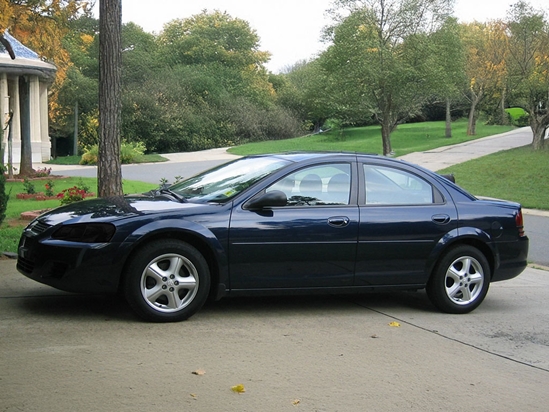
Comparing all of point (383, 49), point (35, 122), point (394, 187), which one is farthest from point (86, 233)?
point (35, 122)

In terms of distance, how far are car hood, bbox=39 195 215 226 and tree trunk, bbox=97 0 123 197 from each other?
13.2 feet

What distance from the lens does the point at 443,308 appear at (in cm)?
744

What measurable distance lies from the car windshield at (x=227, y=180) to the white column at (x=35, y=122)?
2717 centimetres

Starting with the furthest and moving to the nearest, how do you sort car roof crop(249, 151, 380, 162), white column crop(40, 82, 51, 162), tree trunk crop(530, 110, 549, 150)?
white column crop(40, 82, 51, 162)
tree trunk crop(530, 110, 549, 150)
car roof crop(249, 151, 380, 162)

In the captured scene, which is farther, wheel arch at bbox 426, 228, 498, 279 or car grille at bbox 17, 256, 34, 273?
wheel arch at bbox 426, 228, 498, 279

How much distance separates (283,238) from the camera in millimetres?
6770

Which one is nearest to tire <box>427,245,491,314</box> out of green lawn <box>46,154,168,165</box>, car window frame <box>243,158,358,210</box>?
car window frame <box>243,158,358,210</box>

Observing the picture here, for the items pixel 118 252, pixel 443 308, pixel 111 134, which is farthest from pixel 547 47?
pixel 118 252

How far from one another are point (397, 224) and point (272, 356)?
81.9 inches

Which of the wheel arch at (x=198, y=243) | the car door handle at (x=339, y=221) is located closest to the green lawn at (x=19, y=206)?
the wheel arch at (x=198, y=243)

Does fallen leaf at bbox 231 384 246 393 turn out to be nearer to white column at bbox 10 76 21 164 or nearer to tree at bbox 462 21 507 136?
white column at bbox 10 76 21 164

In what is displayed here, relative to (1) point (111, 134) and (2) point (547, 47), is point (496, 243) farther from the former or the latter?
(2) point (547, 47)

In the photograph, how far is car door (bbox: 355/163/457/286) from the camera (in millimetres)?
7090

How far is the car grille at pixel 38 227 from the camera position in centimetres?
658
